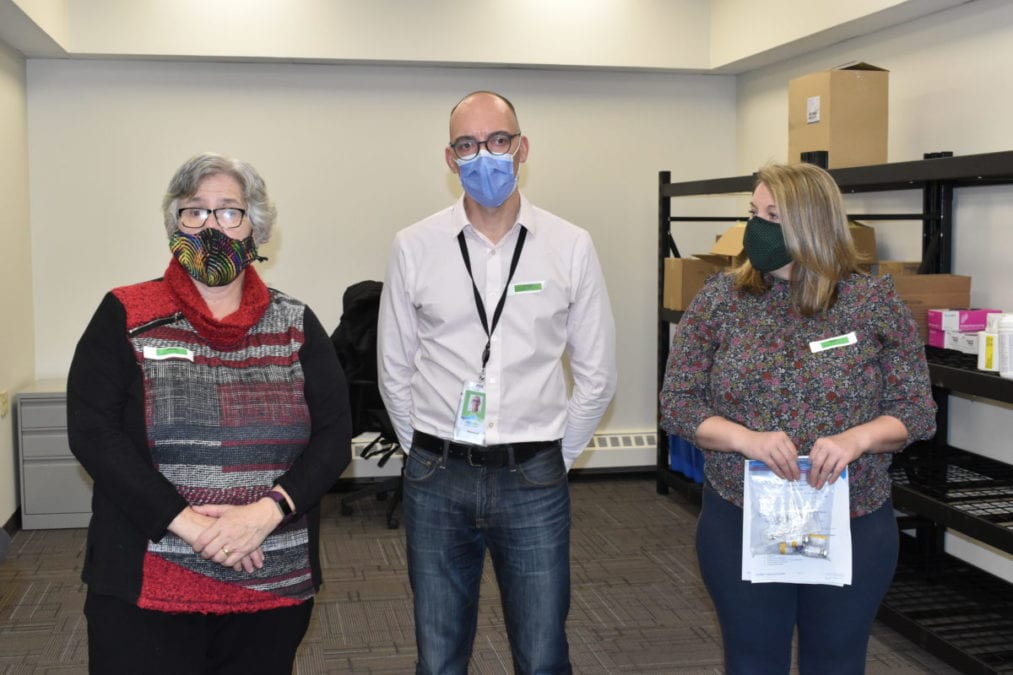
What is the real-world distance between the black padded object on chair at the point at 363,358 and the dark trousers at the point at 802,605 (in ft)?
10.0

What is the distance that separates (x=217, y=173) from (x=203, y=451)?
51cm

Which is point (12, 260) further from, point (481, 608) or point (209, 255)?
point (209, 255)

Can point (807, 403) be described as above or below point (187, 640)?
above

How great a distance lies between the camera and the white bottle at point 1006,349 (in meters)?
2.93

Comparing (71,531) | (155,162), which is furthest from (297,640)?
(155,162)

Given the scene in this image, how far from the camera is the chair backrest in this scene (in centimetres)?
498

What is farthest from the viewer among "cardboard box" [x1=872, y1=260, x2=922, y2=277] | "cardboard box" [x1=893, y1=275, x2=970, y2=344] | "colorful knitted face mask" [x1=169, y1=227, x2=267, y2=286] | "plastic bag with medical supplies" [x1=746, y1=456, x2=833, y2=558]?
"cardboard box" [x1=872, y1=260, x2=922, y2=277]

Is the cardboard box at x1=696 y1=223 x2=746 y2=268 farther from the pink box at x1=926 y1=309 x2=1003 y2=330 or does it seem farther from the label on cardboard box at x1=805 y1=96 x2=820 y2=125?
the pink box at x1=926 y1=309 x2=1003 y2=330

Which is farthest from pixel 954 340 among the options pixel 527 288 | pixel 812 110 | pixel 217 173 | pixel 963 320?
pixel 217 173

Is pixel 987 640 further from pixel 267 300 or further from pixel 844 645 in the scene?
pixel 267 300

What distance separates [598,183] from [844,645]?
416 cm

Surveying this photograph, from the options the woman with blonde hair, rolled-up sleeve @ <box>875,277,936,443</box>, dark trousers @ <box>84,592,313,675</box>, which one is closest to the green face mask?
the woman with blonde hair

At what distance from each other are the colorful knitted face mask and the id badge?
22.0 inches

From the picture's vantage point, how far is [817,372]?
6.57ft
